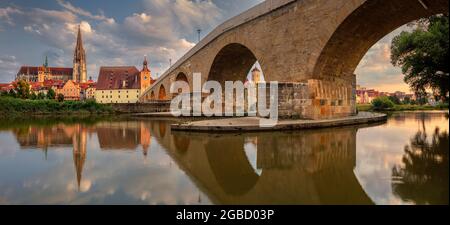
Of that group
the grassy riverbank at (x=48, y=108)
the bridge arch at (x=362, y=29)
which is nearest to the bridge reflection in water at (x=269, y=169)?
the bridge arch at (x=362, y=29)

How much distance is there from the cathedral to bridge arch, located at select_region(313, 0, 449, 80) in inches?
3015

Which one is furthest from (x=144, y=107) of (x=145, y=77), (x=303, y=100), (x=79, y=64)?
(x=79, y=64)

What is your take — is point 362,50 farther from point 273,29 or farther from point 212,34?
point 212,34

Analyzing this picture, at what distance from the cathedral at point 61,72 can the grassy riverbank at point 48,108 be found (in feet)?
179

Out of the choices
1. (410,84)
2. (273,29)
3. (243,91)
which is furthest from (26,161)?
(243,91)

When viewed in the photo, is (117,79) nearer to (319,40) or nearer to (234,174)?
(319,40)

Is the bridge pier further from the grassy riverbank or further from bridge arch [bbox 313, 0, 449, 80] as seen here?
the grassy riverbank

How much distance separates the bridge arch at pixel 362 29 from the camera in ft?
26.1

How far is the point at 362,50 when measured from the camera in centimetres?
1075

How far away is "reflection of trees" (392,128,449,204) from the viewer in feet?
8.19

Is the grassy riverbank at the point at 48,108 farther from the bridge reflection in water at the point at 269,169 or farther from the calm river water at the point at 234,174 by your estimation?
the calm river water at the point at 234,174

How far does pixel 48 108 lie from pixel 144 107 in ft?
29.3
